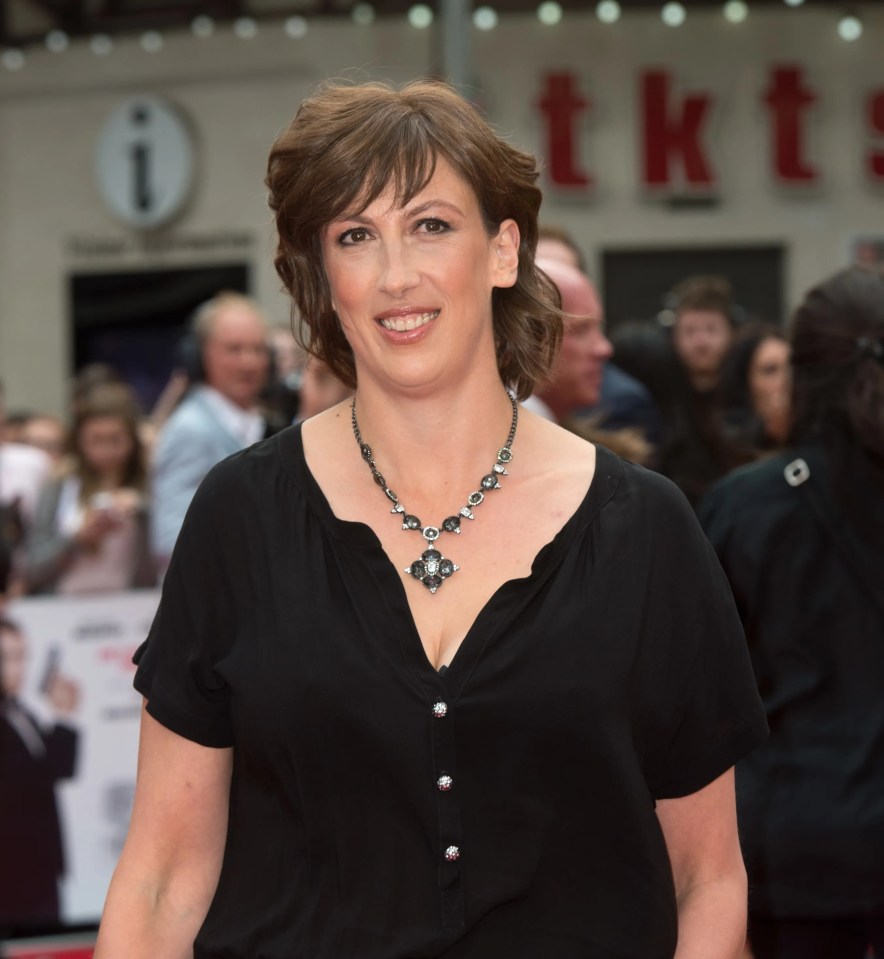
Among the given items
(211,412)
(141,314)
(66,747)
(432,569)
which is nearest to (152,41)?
(141,314)

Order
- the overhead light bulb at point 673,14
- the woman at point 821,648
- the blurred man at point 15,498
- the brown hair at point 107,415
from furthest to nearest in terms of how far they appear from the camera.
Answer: the overhead light bulb at point 673,14 < the brown hair at point 107,415 < the blurred man at point 15,498 < the woman at point 821,648

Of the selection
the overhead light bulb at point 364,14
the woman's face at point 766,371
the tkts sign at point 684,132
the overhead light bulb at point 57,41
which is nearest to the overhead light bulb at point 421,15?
the overhead light bulb at point 364,14

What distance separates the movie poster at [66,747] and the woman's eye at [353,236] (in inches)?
142

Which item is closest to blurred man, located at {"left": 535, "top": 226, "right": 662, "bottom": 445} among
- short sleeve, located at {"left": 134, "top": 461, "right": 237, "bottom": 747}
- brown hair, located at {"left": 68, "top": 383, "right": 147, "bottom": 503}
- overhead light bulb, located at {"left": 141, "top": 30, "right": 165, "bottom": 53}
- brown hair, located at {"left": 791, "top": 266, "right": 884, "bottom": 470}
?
brown hair, located at {"left": 791, "top": 266, "right": 884, "bottom": 470}

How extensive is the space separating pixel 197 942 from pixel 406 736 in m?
0.44

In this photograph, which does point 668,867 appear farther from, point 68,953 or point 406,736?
point 68,953

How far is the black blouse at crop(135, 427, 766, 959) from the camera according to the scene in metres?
2.14

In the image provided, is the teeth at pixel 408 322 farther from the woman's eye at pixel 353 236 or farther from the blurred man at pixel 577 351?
the blurred man at pixel 577 351

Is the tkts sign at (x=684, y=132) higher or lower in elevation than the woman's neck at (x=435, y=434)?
higher

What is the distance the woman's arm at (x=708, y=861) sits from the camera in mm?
2326

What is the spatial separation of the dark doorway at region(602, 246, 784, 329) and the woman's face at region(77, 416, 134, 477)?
8.07 metres

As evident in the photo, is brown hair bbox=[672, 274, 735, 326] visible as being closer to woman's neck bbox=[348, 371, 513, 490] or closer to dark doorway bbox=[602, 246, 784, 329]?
woman's neck bbox=[348, 371, 513, 490]

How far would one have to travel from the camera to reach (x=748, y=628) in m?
3.45

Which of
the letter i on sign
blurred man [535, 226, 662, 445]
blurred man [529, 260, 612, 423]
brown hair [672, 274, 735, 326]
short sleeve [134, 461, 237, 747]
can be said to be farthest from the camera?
the letter i on sign
